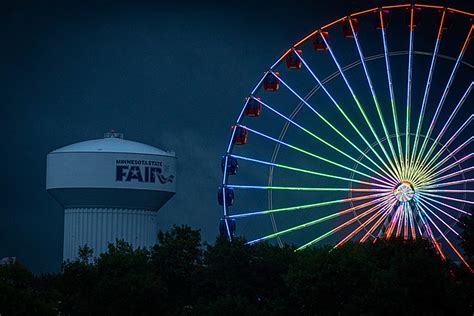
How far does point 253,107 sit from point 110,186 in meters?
26.7

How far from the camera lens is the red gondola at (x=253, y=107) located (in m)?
96.6

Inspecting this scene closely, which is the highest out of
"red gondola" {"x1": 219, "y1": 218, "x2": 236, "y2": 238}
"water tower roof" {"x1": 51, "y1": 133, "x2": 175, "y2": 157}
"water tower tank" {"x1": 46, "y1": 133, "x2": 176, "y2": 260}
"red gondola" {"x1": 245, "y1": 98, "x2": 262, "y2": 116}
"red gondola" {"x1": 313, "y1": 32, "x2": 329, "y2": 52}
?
"water tower roof" {"x1": 51, "y1": 133, "x2": 175, "y2": 157}

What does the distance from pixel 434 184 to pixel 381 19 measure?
11593 mm

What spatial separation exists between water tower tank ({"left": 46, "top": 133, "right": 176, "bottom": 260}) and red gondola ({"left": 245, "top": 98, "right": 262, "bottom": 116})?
1029 inches

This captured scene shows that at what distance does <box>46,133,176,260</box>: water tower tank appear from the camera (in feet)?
397

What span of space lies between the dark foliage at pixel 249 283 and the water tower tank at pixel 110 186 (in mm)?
14890

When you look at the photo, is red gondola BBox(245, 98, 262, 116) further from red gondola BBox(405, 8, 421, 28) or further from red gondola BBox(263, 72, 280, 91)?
red gondola BBox(405, 8, 421, 28)

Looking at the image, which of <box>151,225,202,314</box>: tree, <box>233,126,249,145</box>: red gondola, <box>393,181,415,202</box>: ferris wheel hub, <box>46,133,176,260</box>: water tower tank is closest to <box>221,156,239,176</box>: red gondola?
<box>233,126,249,145</box>: red gondola

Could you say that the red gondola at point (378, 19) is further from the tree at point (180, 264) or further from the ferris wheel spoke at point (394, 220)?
the tree at point (180, 264)

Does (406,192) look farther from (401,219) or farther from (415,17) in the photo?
(415,17)

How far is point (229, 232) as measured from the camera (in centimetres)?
9644

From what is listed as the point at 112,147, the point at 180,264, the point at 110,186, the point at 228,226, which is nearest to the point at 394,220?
the point at 228,226

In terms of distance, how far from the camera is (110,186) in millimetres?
120875

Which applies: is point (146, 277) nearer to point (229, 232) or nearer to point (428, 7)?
point (229, 232)
